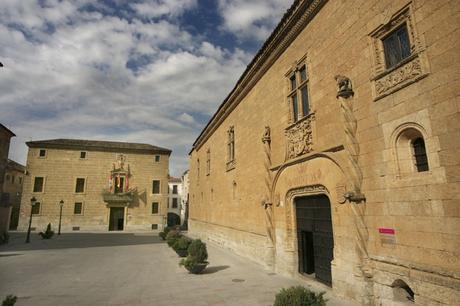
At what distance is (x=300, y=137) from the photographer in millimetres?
9344

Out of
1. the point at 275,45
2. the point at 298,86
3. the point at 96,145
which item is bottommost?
the point at 298,86

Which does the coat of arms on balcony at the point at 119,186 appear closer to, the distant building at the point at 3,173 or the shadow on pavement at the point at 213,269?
the distant building at the point at 3,173

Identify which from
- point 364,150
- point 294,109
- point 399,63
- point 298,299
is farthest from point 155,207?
point 399,63

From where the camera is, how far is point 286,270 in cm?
982

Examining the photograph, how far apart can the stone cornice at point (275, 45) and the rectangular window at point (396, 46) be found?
10.0 feet

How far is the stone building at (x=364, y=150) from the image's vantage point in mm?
4781

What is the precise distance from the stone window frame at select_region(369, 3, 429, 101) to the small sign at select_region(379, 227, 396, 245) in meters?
2.88

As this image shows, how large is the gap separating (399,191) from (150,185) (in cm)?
3699

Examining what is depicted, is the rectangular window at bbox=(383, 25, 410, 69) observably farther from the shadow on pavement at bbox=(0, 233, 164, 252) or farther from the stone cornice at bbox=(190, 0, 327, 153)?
the shadow on pavement at bbox=(0, 233, 164, 252)

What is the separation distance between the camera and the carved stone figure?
276 inches

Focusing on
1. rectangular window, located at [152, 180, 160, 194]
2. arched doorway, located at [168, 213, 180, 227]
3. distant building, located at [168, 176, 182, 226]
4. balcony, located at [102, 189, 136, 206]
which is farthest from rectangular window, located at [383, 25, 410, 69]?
arched doorway, located at [168, 213, 180, 227]

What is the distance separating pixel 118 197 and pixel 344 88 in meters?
35.6

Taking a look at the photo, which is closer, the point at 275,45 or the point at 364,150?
the point at 364,150

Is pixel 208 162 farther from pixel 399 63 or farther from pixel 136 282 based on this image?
pixel 399 63
